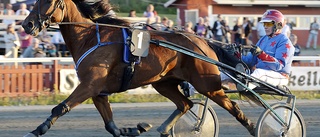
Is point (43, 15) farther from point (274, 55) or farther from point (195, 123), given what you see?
point (274, 55)

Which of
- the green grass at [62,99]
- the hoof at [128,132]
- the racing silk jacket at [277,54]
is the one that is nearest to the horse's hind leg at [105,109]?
the hoof at [128,132]

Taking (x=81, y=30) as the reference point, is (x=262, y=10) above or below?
below

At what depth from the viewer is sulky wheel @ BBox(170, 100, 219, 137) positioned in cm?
749

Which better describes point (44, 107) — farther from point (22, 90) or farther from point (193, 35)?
point (193, 35)

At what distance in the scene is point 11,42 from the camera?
14547mm

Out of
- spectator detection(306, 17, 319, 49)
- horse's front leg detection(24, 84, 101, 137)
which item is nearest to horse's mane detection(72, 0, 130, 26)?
horse's front leg detection(24, 84, 101, 137)

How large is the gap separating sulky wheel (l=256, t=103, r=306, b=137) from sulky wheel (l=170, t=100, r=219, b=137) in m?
0.58

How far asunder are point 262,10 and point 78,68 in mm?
21300

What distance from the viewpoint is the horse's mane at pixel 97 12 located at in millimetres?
7180

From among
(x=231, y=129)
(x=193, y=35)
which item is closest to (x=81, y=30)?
(x=193, y=35)

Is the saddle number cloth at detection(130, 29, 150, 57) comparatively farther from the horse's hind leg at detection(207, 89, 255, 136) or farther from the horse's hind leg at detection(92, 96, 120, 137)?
the horse's hind leg at detection(207, 89, 255, 136)

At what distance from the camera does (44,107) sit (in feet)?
38.4

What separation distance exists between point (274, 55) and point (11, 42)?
329 inches

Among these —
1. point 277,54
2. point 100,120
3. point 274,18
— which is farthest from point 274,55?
point 100,120
